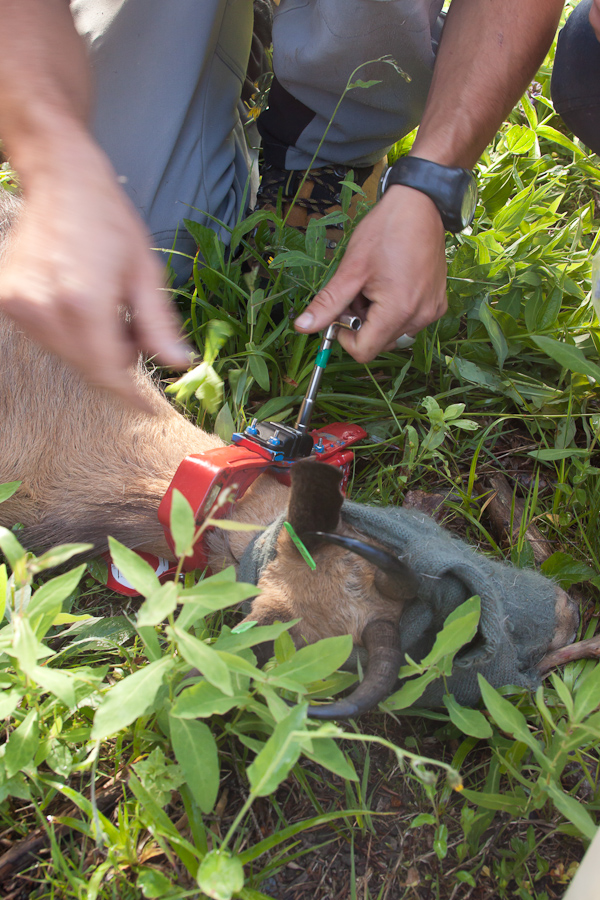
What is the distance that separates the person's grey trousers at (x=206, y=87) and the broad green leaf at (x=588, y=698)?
241cm

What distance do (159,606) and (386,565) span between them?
0.58 metres

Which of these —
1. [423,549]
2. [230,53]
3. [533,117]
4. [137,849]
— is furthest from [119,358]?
[533,117]

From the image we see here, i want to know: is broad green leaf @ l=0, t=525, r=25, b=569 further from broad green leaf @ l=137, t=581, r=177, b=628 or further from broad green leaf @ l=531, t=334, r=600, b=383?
broad green leaf @ l=531, t=334, r=600, b=383

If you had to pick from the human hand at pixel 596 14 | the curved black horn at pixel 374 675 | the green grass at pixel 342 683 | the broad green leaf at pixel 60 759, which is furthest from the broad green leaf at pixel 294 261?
the broad green leaf at pixel 60 759

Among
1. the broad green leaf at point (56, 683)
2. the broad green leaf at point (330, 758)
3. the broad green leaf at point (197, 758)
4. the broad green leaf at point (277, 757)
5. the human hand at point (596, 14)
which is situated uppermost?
the human hand at point (596, 14)

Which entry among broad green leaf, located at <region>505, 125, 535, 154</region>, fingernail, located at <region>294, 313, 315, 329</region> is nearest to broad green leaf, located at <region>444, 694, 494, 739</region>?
fingernail, located at <region>294, 313, 315, 329</region>

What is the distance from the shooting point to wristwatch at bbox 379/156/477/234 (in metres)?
2.19

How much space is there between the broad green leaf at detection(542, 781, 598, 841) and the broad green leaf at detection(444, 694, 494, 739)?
0.15 m

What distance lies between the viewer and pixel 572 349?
6.47ft

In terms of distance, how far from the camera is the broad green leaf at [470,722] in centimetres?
132

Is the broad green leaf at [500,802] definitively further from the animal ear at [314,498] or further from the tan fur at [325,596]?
the animal ear at [314,498]

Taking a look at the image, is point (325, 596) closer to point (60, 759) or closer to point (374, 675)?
point (374, 675)

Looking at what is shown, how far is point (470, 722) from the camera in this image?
1349mm

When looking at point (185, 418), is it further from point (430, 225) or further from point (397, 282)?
point (430, 225)
